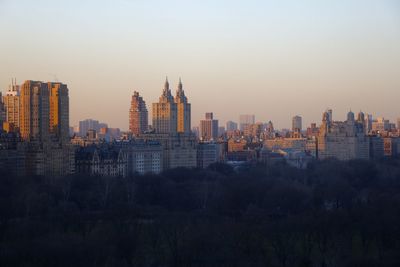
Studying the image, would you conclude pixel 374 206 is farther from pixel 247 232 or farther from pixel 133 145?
pixel 133 145

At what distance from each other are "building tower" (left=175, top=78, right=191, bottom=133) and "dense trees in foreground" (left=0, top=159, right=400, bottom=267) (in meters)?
12.9

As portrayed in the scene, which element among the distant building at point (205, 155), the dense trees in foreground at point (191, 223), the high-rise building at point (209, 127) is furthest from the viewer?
the high-rise building at point (209, 127)

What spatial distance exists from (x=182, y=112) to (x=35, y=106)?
9.92m

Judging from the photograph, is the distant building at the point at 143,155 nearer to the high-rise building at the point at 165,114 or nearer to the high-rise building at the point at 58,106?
the high-rise building at the point at 58,106

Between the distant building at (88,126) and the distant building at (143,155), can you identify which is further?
the distant building at (88,126)

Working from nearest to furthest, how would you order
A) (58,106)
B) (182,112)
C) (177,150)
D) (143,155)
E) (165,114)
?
1. (58,106)
2. (143,155)
3. (177,150)
4. (165,114)
5. (182,112)

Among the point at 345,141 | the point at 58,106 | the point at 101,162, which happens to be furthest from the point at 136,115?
the point at 101,162

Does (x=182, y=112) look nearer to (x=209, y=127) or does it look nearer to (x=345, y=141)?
(x=345, y=141)

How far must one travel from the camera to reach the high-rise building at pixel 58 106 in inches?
1304

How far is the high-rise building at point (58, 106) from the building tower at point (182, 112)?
25.6ft

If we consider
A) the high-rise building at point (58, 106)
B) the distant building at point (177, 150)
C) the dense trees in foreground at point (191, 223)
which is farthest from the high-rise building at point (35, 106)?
the distant building at point (177, 150)

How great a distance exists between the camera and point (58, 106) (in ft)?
110

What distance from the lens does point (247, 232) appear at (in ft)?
52.3

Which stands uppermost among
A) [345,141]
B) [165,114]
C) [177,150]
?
[165,114]
